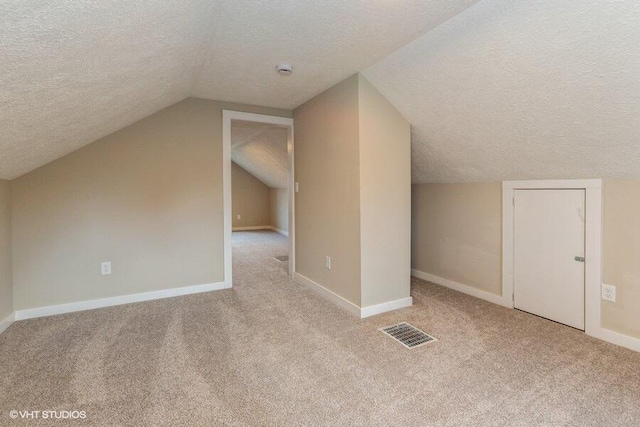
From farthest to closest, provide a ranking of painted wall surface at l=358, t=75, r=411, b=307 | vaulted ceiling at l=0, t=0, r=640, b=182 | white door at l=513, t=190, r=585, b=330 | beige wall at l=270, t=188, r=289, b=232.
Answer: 1. beige wall at l=270, t=188, r=289, b=232
2. painted wall surface at l=358, t=75, r=411, b=307
3. white door at l=513, t=190, r=585, b=330
4. vaulted ceiling at l=0, t=0, r=640, b=182

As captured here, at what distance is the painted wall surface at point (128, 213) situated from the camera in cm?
278

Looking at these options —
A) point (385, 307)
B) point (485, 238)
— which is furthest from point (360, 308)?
point (485, 238)

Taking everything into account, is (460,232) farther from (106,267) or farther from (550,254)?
(106,267)

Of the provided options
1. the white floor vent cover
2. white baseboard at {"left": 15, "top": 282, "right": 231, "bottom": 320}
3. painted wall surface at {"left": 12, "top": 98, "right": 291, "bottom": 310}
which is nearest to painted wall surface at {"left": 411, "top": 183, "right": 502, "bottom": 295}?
the white floor vent cover

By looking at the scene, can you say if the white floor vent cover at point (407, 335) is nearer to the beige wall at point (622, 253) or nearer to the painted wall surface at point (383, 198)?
the painted wall surface at point (383, 198)

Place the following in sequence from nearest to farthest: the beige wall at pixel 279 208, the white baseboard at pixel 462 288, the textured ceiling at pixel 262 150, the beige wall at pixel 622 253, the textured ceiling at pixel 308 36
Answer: the textured ceiling at pixel 308 36 < the beige wall at pixel 622 253 < the white baseboard at pixel 462 288 < the textured ceiling at pixel 262 150 < the beige wall at pixel 279 208

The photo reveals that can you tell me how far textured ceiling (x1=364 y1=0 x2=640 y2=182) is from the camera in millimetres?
1581

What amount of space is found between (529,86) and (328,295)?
230 centimetres

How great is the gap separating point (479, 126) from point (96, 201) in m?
3.39

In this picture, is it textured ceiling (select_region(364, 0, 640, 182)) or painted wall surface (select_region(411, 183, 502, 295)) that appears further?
painted wall surface (select_region(411, 183, 502, 295))

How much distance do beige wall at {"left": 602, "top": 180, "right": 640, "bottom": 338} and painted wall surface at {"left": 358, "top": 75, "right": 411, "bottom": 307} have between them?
1.41 metres

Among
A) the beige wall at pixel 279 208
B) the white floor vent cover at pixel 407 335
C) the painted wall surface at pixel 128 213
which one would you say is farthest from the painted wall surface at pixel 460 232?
the beige wall at pixel 279 208

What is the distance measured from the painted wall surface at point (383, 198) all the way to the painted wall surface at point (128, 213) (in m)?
1.52

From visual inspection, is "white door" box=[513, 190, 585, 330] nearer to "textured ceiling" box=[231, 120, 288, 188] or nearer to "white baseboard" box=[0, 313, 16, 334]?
"textured ceiling" box=[231, 120, 288, 188]
